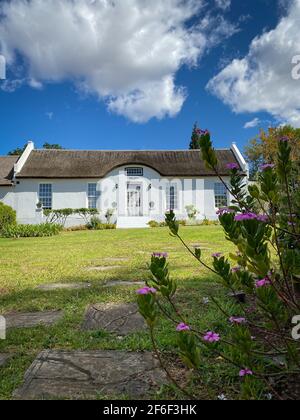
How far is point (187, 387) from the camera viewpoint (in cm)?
213

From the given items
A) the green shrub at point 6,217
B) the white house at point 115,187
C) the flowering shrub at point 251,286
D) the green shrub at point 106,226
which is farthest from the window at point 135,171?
the flowering shrub at point 251,286

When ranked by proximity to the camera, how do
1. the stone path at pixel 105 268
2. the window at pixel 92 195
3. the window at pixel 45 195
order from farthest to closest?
the window at pixel 92 195 → the window at pixel 45 195 → the stone path at pixel 105 268

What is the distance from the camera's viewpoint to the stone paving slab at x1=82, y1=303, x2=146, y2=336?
329 cm

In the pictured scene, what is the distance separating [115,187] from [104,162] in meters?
2.53

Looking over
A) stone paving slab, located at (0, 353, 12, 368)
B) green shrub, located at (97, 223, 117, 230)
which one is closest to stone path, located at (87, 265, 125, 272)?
stone paving slab, located at (0, 353, 12, 368)

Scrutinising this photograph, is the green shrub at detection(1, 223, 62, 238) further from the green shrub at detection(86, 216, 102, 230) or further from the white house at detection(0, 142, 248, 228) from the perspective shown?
the white house at detection(0, 142, 248, 228)

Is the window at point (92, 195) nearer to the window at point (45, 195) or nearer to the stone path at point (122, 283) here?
the window at point (45, 195)

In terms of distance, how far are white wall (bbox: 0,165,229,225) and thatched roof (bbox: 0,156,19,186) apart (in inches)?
21.3

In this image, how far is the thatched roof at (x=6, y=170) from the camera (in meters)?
24.9

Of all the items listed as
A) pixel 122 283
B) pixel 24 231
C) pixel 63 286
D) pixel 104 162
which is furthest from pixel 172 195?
pixel 63 286

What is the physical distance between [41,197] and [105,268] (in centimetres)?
1954

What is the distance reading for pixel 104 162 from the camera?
85.5 feet

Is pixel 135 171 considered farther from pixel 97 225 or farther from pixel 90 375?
pixel 90 375

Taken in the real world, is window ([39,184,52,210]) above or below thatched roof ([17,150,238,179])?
below
